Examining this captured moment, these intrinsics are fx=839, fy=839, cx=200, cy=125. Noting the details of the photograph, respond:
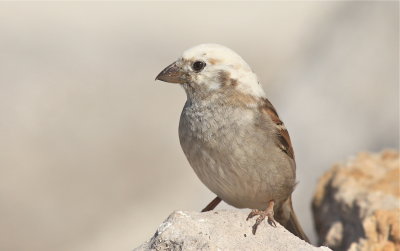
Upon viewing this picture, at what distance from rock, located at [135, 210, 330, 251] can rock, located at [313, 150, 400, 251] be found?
5.34 ft

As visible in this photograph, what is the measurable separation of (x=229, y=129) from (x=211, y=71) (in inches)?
21.2

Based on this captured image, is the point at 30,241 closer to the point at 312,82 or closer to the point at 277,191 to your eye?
the point at 312,82

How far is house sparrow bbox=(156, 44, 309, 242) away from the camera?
6.67 metres

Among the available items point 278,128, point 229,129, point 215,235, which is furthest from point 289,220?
point 215,235

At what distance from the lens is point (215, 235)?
5508 millimetres

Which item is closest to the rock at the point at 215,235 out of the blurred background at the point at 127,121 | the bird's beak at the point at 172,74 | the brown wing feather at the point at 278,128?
the brown wing feather at the point at 278,128

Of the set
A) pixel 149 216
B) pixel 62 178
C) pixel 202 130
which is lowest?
pixel 149 216

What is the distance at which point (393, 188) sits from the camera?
7.81 m

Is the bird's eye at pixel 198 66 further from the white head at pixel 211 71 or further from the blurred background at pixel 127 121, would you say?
the blurred background at pixel 127 121

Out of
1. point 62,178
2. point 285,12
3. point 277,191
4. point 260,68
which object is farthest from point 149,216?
point 285,12

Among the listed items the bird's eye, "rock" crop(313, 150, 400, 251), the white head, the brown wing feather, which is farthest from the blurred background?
the bird's eye

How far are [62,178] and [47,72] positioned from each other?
1903mm

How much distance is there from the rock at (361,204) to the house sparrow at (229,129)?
90 cm

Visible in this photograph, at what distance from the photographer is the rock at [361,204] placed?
719cm
